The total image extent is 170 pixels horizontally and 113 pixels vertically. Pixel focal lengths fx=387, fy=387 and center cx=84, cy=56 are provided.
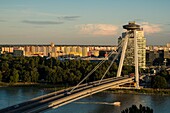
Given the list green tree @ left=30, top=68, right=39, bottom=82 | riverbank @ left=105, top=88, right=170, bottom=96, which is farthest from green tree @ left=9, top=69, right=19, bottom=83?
riverbank @ left=105, top=88, right=170, bottom=96

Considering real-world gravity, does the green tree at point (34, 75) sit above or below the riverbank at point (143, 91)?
above

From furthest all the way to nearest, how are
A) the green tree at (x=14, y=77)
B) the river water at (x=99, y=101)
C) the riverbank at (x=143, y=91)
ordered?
the green tree at (x=14, y=77) < the riverbank at (x=143, y=91) < the river water at (x=99, y=101)

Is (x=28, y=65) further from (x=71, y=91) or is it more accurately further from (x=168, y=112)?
(x=168, y=112)

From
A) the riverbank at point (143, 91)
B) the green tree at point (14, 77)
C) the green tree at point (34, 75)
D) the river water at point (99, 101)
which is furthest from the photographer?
the green tree at point (34, 75)

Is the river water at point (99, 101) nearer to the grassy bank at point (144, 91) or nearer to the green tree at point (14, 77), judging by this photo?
the grassy bank at point (144, 91)

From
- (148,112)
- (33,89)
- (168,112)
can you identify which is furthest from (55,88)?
(148,112)

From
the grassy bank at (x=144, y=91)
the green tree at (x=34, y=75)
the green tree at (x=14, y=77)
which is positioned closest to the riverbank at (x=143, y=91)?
the grassy bank at (x=144, y=91)

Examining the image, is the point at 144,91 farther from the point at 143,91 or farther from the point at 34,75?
the point at 34,75

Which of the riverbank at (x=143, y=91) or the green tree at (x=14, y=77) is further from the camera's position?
the green tree at (x=14, y=77)

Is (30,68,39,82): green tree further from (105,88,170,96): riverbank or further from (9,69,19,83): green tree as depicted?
(105,88,170,96): riverbank

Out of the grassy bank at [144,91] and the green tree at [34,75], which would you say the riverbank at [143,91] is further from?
the green tree at [34,75]
